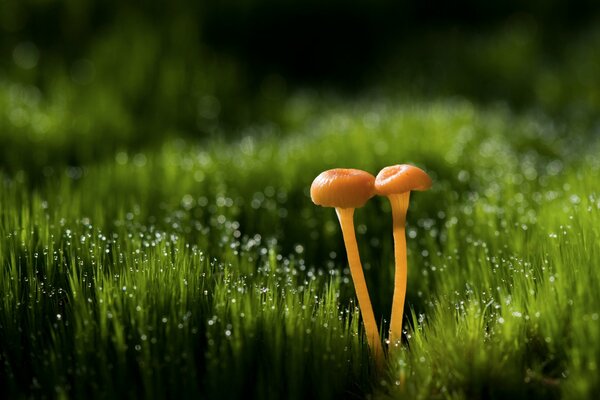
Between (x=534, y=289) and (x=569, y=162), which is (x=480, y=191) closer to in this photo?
(x=569, y=162)

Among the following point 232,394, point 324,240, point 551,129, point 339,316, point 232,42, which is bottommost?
point 232,394

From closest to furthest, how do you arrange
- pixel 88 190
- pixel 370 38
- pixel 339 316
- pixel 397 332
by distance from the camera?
pixel 397 332 → pixel 339 316 → pixel 88 190 → pixel 370 38

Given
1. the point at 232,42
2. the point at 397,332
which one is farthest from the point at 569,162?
the point at 232,42

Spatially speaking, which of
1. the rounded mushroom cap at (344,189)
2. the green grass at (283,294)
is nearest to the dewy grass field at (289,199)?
the green grass at (283,294)

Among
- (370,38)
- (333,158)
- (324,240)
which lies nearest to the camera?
(324,240)

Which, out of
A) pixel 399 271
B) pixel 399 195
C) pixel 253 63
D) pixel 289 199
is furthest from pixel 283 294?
pixel 253 63

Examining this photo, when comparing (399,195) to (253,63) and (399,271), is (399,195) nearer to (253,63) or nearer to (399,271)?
(399,271)

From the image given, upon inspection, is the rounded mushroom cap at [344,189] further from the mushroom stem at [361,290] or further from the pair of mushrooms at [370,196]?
the mushroom stem at [361,290]
